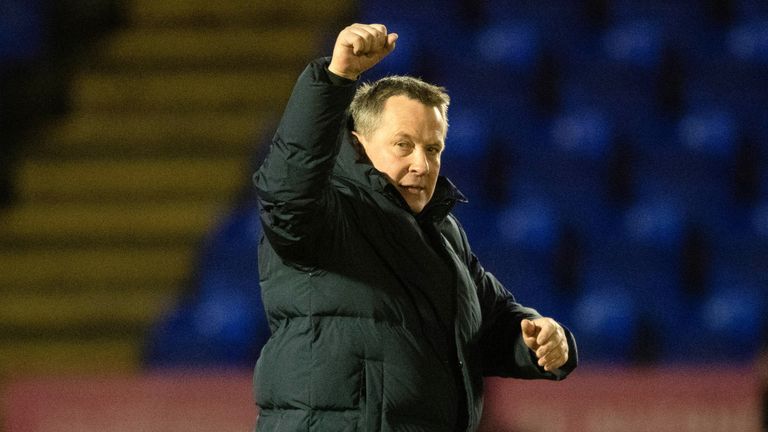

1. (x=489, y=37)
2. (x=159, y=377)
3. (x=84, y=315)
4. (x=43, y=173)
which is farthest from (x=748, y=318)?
Answer: (x=43, y=173)

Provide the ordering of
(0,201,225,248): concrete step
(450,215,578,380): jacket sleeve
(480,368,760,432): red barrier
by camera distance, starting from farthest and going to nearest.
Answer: (0,201,225,248): concrete step, (480,368,760,432): red barrier, (450,215,578,380): jacket sleeve

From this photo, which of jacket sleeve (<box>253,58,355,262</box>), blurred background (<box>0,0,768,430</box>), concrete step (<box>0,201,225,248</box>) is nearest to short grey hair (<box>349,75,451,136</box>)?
jacket sleeve (<box>253,58,355,262</box>)

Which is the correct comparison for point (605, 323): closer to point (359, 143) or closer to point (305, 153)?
point (359, 143)

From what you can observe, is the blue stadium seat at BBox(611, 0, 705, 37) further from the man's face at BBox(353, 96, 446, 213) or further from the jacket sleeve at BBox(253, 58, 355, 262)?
the jacket sleeve at BBox(253, 58, 355, 262)

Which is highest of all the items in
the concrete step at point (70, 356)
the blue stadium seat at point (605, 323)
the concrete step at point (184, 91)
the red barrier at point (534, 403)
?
the concrete step at point (184, 91)

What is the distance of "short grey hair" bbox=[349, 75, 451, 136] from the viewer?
6.87 feet

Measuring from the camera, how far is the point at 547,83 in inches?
228

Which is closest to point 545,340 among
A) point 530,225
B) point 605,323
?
point 605,323

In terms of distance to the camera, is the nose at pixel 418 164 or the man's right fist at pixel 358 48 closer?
the man's right fist at pixel 358 48

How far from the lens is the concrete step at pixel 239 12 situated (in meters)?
6.44

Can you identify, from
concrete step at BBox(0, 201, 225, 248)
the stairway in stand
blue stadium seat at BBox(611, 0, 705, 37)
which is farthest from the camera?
blue stadium seat at BBox(611, 0, 705, 37)

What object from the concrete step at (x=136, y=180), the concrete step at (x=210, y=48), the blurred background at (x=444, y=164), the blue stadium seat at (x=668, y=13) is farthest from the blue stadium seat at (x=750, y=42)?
the concrete step at (x=136, y=180)

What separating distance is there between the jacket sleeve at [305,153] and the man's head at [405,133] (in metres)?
0.24

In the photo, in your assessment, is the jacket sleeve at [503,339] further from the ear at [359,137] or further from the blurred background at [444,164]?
the blurred background at [444,164]
